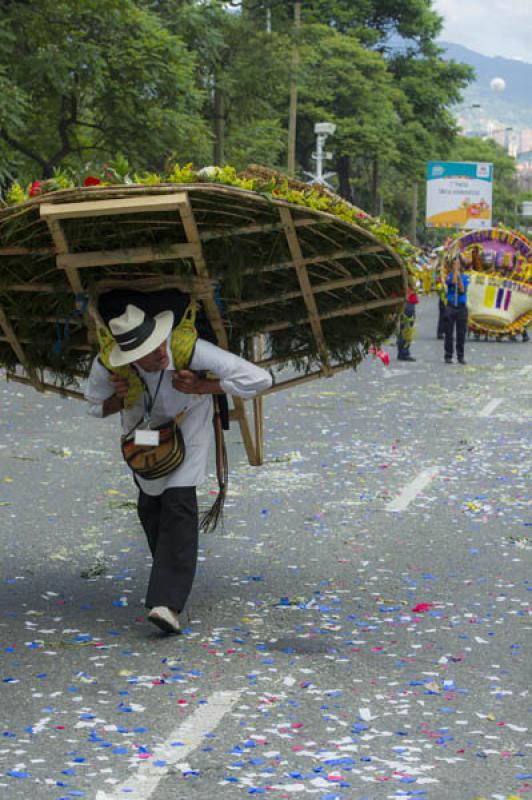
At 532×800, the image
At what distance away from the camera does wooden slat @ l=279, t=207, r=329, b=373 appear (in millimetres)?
6527

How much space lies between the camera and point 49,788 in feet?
15.3

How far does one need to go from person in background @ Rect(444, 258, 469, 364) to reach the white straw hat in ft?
55.9

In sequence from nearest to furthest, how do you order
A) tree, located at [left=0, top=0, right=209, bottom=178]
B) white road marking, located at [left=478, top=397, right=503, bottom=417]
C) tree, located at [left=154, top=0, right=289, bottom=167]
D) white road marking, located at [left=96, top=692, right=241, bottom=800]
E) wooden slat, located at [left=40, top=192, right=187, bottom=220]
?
1. white road marking, located at [left=96, top=692, right=241, bottom=800]
2. wooden slat, located at [left=40, top=192, right=187, bottom=220]
3. white road marking, located at [left=478, top=397, right=503, bottom=417]
4. tree, located at [left=0, top=0, right=209, bottom=178]
5. tree, located at [left=154, top=0, right=289, bottom=167]

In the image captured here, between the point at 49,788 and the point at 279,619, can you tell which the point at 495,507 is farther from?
the point at 49,788

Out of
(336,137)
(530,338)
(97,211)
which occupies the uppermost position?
(336,137)

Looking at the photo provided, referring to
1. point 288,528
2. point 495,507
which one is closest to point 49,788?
point 288,528

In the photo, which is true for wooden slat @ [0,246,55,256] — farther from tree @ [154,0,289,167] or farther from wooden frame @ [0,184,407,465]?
tree @ [154,0,289,167]

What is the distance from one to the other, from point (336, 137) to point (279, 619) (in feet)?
189

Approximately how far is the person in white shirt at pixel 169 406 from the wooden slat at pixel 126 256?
0.23 m

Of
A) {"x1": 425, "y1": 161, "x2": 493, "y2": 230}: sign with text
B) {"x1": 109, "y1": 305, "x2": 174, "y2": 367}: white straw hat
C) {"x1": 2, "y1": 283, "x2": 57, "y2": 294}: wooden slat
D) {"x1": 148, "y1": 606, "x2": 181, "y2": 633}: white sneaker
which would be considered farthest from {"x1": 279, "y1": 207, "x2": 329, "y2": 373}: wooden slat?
{"x1": 425, "y1": 161, "x2": 493, "y2": 230}: sign with text

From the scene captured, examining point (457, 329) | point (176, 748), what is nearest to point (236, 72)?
point (457, 329)

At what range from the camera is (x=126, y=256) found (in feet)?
21.3

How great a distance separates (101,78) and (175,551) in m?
21.6

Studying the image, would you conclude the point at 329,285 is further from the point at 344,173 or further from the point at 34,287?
the point at 344,173
